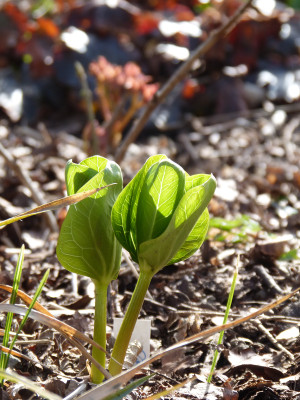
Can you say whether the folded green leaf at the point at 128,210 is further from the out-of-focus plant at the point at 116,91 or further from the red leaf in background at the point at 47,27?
the red leaf in background at the point at 47,27

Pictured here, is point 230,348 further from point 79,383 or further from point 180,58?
point 180,58

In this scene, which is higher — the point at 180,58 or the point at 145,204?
the point at 145,204

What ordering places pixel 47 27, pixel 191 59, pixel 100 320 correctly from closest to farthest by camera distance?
pixel 100 320 → pixel 191 59 → pixel 47 27

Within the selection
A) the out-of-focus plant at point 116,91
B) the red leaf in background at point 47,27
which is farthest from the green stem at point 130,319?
the red leaf in background at point 47,27

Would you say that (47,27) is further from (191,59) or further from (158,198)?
(158,198)

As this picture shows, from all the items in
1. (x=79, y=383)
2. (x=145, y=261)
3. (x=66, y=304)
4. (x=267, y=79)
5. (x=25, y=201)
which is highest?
(x=145, y=261)

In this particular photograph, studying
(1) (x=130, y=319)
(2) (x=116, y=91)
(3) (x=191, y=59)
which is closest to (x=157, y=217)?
(1) (x=130, y=319)

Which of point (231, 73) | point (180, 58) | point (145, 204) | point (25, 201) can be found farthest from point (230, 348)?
point (231, 73)
